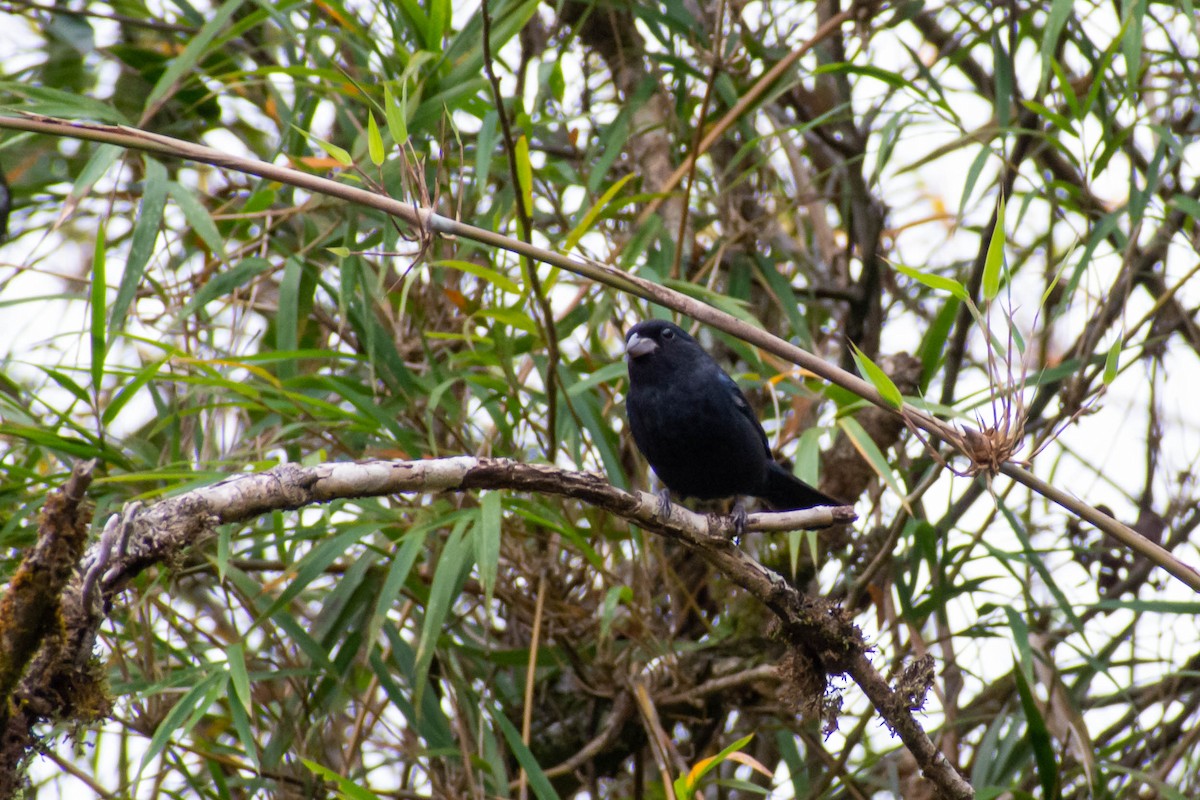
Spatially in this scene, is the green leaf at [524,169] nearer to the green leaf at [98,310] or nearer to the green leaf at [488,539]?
the green leaf at [488,539]

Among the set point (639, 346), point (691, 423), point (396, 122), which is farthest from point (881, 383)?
point (639, 346)

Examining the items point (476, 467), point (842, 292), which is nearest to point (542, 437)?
point (842, 292)

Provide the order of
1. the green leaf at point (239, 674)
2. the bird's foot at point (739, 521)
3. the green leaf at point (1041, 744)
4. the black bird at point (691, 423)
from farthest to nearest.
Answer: the black bird at point (691, 423), the green leaf at point (1041, 744), the green leaf at point (239, 674), the bird's foot at point (739, 521)

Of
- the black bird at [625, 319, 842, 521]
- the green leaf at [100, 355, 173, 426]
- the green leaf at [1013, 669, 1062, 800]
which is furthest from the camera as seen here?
the black bird at [625, 319, 842, 521]

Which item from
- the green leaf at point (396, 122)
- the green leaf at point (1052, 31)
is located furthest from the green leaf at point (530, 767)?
the green leaf at point (1052, 31)

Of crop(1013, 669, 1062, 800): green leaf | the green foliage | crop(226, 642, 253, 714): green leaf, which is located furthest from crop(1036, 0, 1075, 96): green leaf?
crop(226, 642, 253, 714): green leaf

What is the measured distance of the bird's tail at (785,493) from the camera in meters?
3.82

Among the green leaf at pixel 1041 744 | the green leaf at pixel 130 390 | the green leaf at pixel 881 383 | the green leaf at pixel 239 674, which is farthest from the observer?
the green leaf at pixel 1041 744

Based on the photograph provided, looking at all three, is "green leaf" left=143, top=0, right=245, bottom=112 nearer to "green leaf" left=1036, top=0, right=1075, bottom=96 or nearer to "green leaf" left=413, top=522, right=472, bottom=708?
"green leaf" left=413, top=522, right=472, bottom=708

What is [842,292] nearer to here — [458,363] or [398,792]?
[458,363]

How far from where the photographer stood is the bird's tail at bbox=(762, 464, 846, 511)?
12.5 ft

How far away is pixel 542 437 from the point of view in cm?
395

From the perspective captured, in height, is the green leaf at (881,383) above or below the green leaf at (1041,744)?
above

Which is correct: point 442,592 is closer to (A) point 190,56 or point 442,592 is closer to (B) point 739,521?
(B) point 739,521
